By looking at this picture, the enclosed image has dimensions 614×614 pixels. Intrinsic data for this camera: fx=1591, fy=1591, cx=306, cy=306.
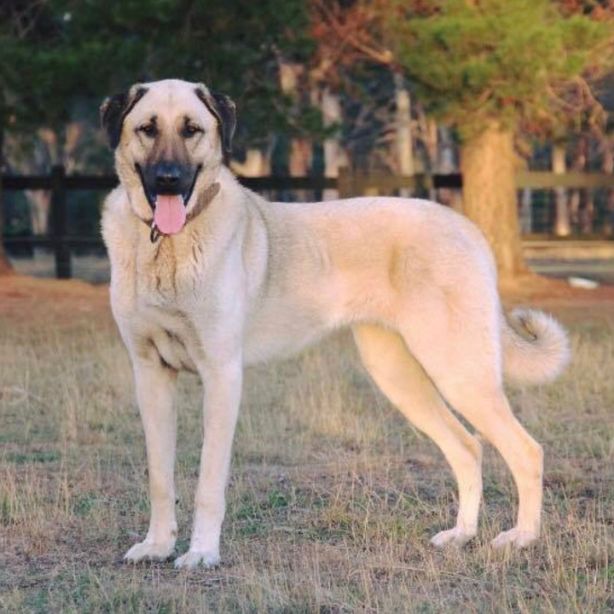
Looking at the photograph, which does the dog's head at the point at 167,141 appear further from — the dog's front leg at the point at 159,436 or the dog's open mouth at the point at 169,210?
the dog's front leg at the point at 159,436

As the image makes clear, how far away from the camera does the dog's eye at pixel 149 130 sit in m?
6.10

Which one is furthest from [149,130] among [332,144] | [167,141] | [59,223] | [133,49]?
[332,144]

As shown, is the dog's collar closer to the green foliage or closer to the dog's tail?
the dog's tail

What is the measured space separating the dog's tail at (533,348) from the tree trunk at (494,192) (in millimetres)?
12474

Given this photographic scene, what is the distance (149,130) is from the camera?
6.11 meters

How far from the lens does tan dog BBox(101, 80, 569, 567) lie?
614 cm

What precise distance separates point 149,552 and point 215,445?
1.61 feet

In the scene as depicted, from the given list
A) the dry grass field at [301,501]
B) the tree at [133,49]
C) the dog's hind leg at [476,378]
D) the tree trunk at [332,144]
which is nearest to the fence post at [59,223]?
the tree at [133,49]

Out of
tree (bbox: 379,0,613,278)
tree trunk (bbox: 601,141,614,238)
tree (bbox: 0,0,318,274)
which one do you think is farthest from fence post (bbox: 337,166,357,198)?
tree trunk (bbox: 601,141,614,238)

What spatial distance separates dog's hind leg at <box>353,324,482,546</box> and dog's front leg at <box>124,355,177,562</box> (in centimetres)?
112

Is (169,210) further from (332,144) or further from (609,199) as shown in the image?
(609,199)

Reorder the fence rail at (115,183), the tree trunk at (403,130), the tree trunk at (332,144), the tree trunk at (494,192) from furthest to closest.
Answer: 1. the tree trunk at (403,130)
2. the tree trunk at (332,144)
3. the fence rail at (115,183)
4. the tree trunk at (494,192)

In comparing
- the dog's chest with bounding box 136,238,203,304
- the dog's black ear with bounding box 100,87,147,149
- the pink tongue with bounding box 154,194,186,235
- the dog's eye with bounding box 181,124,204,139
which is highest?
the dog's black ear with bounding box 100,87,147,149

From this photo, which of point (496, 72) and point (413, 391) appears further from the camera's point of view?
point (496, 72)
